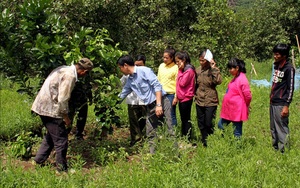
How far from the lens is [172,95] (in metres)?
5.96

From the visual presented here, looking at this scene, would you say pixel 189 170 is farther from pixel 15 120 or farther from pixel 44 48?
pixel 15 120

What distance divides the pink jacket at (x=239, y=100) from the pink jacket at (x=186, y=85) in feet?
2.20

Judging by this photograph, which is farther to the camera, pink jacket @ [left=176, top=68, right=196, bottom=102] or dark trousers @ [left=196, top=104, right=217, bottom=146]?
pink jacket @ [left=176, top=68, right=196, bottom=102]

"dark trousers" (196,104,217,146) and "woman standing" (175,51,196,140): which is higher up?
"woman standing" (175,51,196,140)

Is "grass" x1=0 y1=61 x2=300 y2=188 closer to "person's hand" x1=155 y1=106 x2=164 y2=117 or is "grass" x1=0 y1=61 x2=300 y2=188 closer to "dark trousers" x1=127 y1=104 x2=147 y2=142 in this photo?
"person's hand" x1=155 y1=106 x2=164 y2=117

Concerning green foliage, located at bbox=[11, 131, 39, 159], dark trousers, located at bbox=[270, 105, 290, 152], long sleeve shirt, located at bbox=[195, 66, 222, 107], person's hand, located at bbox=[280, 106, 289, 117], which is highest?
long sleeve shirt, located at bbox=[195, 66, 222, 107]

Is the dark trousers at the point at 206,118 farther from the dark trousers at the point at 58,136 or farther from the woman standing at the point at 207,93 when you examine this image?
the dark trousers at the point at 58,136

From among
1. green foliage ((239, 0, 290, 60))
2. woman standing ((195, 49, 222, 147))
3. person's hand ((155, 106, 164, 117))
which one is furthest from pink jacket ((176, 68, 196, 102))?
green foliage ((239, 0, 290, 60))

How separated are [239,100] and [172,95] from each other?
4.13 ft

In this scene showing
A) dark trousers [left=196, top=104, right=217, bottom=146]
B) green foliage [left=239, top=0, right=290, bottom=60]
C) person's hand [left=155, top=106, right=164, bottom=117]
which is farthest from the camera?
green foliage [left=239, top=0, right=290, bottom=60]

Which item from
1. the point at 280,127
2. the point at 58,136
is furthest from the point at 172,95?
the point at 58,136

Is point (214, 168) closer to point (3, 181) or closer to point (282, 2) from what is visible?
point (3, 181)

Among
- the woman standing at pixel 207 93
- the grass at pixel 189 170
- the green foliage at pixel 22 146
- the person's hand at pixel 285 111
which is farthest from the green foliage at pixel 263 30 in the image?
the green foliage at pixel 22 146

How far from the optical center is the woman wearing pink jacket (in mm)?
5098
